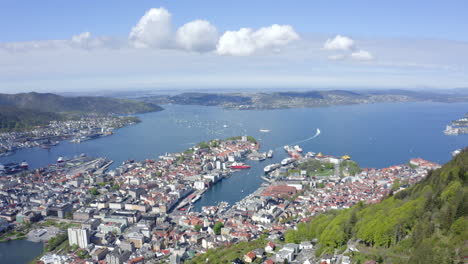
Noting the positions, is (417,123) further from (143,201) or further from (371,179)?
(143,201)

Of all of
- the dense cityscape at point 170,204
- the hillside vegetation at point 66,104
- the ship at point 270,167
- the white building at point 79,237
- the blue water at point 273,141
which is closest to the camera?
the dense cityscape at point 170,204

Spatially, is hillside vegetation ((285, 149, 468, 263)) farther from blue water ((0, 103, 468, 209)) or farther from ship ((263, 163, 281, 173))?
ship ((263, 163, 281, 173))

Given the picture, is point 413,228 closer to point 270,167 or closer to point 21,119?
point 270,167

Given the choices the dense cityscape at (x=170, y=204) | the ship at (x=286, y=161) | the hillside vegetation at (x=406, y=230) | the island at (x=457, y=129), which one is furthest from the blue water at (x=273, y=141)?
the hillside vegetation at (x=406, y=230)

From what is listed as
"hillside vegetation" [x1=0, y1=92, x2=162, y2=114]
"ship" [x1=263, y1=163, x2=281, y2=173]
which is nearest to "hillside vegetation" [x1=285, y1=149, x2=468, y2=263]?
"ship" [x1=263, y1=163, x2=281, y2=173]

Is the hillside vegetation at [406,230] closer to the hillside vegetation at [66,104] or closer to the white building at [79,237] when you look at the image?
the white building at [79,237]

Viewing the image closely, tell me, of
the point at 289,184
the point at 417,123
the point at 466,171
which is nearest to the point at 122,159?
the point at 289,184
